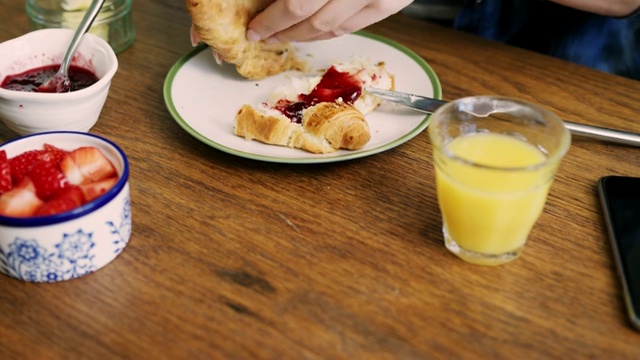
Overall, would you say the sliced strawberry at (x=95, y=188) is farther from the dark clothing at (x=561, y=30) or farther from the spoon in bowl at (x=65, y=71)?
the dark clothing at (x=561, y=30)

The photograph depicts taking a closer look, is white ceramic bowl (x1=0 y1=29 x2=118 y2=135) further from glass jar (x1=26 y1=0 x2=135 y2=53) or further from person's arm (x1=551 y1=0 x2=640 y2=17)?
person's arm (x1=551 y1=0 x2=640 y2=17)

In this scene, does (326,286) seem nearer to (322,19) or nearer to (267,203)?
(267,203)

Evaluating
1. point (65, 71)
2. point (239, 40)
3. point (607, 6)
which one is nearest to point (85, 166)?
point (65, 71)

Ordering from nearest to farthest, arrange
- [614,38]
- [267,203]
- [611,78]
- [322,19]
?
[267,203] → [322,19] → [611,78] → [614,38]

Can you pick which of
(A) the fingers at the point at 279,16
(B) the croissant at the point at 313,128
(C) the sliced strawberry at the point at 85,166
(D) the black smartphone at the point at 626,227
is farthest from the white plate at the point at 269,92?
(D) the black smartphone at the point at 626,227

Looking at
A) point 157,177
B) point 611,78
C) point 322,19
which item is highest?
point 322,19

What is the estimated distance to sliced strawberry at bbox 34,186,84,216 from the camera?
92 centimetres

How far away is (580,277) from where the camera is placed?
39.0 inches

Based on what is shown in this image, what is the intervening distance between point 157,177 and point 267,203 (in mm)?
207

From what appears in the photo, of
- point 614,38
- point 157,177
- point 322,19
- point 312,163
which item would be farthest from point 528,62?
point 157,177

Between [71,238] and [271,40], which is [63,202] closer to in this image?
[71,238]

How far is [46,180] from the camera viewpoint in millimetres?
953

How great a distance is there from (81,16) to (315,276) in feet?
2.96

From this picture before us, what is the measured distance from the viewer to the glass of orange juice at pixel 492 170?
36.9 inches
